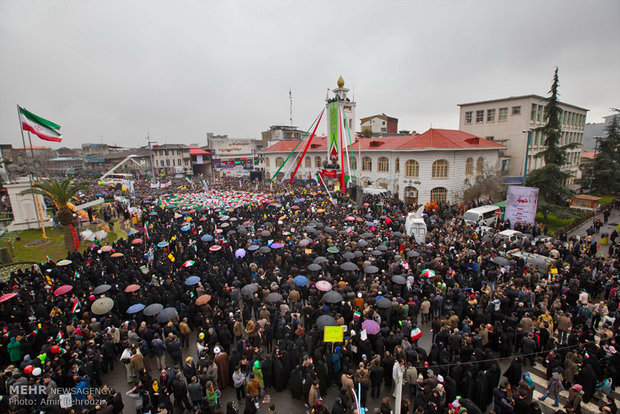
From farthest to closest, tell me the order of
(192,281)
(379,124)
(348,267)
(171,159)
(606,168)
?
1. (171,159)
2. (379,124)
3. (606,168)
4. (348,267)
5. (192,281)

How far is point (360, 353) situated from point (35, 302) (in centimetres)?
1270

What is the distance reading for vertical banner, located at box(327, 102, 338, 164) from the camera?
1397 inches

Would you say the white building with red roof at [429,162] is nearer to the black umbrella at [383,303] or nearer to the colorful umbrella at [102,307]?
the black umbrella at [383,303]

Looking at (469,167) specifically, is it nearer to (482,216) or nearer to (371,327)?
(482,216)

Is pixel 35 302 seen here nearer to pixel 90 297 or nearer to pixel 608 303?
pixel 90 297

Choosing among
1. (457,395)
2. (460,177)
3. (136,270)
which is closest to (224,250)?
(136,270)

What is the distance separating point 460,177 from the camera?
3297cm

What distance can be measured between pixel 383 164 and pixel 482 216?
52.8ft

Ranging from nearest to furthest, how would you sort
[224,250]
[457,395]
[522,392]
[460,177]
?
[522,392] → [457,395] → [224,250] → [460,177]

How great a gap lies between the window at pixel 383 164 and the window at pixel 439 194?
636 centimetres

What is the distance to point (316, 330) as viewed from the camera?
32.9 ft

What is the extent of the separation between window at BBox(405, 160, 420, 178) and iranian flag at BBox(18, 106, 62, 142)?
30.9 metres

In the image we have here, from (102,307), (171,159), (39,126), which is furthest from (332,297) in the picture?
(171,159)

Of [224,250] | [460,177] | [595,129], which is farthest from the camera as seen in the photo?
[595,129]
